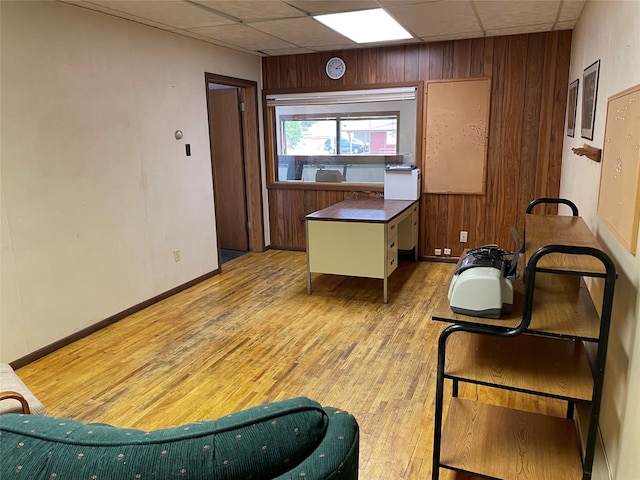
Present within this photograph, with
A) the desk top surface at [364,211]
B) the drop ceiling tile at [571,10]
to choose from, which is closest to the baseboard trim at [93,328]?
the desk top surface at [364,211]

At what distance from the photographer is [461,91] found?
15.7 feet

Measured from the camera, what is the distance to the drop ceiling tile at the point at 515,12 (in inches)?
133

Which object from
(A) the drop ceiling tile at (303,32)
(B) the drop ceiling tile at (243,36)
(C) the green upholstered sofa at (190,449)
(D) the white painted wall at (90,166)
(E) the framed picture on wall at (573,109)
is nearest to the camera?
(C) the green upholstered sofa at (190,449)

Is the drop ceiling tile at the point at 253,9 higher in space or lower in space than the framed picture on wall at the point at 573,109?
higher

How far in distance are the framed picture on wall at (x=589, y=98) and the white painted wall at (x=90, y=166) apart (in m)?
3.30

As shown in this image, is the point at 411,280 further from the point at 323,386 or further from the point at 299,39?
the point at 299,39

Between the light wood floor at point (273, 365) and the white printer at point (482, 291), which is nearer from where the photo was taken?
the white printer at point (482, 291)

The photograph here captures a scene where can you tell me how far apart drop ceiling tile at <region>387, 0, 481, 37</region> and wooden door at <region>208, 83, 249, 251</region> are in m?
2.39

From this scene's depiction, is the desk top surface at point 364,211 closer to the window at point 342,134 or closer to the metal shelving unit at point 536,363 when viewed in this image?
the window at point 342,134

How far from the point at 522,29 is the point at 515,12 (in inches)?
29.1

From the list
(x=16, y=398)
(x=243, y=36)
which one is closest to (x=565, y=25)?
(x=243, y=36)

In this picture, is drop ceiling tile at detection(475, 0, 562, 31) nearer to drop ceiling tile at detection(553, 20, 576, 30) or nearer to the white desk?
drop ceiling tile at detection(553, 20, 576, 30)

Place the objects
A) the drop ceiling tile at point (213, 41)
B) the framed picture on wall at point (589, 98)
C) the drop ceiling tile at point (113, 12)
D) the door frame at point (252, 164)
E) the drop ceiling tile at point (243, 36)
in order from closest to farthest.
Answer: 1. the framed picture on wall at point (589, 98)
2. the drop ceiling tile at point (113, 12)
3. the drop ceiling tile at point (243, 36)
4. the drop ceiling tile at point (213, 41)
5. the door frame at point (252, 164)

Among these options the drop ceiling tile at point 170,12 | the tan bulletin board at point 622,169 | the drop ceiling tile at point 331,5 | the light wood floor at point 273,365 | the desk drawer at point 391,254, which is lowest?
the light wood floor at point 273,365
